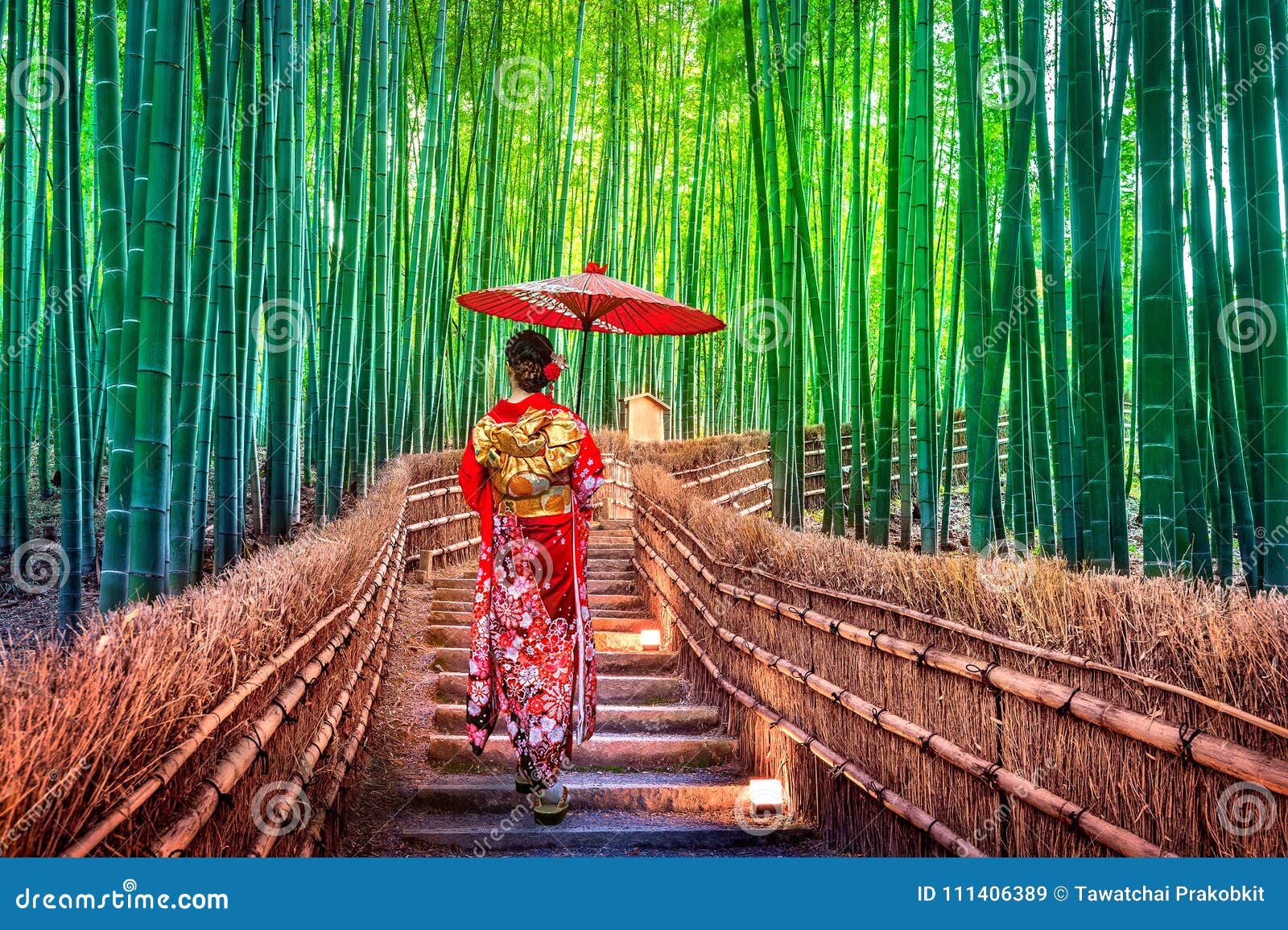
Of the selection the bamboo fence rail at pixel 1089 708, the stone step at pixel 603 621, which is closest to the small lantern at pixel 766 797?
the bamboo fence rail at pixel 1089 708

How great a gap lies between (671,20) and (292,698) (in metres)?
8.27

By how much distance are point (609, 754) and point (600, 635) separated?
1321mm

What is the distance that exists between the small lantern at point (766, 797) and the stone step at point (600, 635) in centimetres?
147

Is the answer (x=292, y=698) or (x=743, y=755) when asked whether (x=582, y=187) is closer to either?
(x=743, y=755)

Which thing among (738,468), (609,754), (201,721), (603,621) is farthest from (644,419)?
(201,721)

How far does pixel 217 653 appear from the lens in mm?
1680

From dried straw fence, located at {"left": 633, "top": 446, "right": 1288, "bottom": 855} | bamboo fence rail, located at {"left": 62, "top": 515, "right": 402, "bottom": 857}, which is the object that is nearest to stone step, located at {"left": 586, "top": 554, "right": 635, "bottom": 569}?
dried straw fence, located at {"left": 633, "top": 446, "right": 1288, "bottom": 855}

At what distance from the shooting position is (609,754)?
296 centimetres

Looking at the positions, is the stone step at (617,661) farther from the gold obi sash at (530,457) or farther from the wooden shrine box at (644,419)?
the wooden shrine box at (644,419)

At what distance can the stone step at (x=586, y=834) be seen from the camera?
94.0 inches

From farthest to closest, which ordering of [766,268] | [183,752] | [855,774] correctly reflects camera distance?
1. [766,268]
2. [855,774]
3. [183,752]

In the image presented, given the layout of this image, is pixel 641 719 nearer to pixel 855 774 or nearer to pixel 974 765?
pixel 855 774

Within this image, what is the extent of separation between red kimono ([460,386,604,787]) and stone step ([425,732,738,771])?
319 mm

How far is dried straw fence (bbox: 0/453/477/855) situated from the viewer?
1138 millimetres
